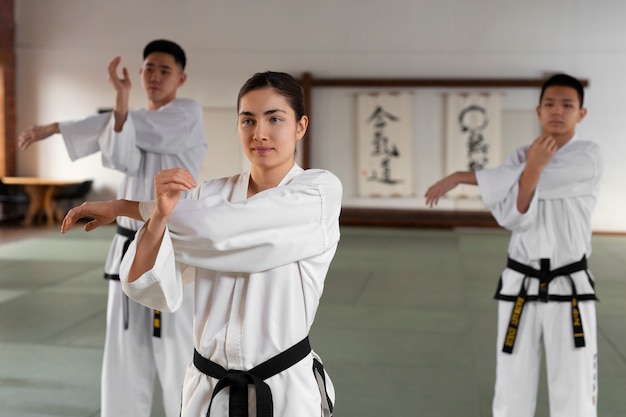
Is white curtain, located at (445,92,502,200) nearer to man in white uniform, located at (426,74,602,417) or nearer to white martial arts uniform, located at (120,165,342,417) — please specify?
man in white uniform, located at (426,74,602,417)

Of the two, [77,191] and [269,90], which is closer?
[269,90]

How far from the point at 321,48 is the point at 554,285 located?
35.2 feet

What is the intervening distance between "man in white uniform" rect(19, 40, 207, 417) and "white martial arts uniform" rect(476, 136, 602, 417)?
1.45 m

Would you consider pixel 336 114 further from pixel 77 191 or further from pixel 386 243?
pixel 77 191

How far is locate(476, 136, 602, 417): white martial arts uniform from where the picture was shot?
3.17 meters

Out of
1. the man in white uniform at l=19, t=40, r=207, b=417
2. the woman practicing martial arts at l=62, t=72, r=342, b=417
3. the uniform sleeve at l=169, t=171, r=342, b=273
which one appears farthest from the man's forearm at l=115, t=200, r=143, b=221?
the man in white uniform at l=19, t=40, r=207, b=417

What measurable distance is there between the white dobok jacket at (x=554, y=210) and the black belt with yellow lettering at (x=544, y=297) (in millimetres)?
18

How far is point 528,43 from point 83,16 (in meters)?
8.30

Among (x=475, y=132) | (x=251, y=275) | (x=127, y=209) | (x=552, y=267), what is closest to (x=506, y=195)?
(x=552, y=267)

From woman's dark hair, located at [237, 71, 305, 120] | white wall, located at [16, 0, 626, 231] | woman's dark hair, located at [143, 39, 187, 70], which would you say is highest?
white wall, located at [16, 0, 626, 231]

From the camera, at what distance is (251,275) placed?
6.05 ft

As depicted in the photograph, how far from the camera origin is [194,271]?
2008 mm

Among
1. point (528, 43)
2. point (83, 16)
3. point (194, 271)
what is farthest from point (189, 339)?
point (83, 16)

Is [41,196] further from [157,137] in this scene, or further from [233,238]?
[233,238]
